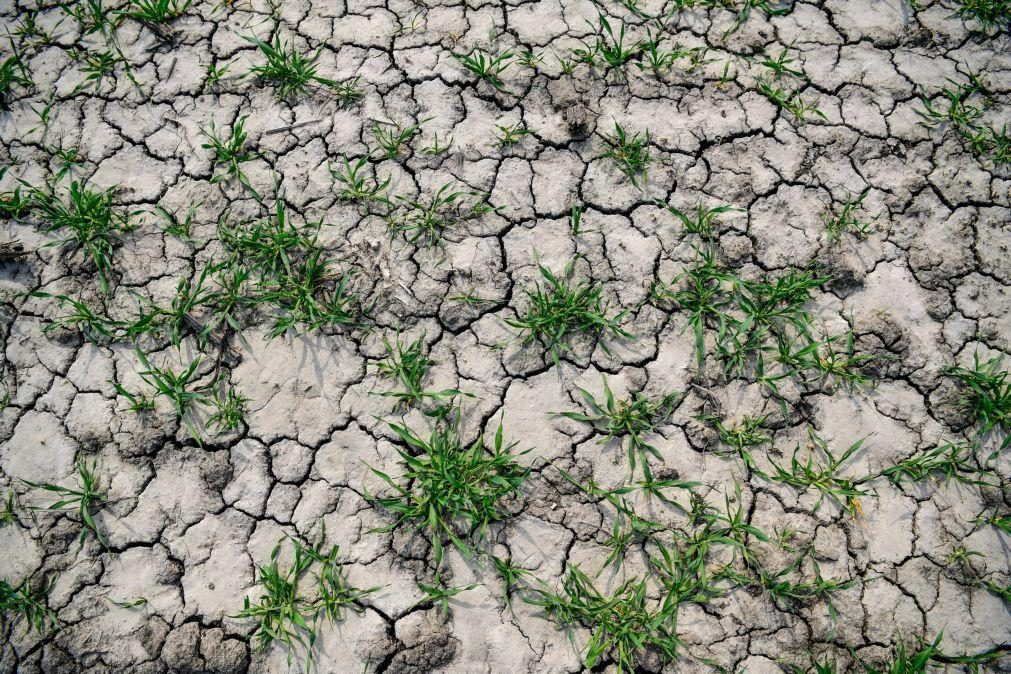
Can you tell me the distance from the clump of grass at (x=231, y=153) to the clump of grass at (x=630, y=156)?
5.36ft

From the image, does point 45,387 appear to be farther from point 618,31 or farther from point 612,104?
point 618,31

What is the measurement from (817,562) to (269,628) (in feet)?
6.79

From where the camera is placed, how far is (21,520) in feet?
7.79

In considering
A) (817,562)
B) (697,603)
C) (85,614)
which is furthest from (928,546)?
(85,614)

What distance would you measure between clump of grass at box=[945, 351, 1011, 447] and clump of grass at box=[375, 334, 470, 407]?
6.67ft

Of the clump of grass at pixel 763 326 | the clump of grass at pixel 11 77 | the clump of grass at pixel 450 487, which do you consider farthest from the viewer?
the clump of grass at pixel 11 77

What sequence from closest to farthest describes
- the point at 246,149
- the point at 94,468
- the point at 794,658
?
the point at 794,658 → the point at 94,468 → the point at 246,149

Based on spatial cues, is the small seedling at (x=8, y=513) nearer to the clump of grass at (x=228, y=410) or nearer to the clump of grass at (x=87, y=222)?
the clump of grass at (x=228, y=410)

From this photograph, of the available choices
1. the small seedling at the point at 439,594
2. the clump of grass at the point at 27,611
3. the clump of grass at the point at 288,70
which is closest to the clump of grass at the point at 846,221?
the small seedling at the point at 439,594

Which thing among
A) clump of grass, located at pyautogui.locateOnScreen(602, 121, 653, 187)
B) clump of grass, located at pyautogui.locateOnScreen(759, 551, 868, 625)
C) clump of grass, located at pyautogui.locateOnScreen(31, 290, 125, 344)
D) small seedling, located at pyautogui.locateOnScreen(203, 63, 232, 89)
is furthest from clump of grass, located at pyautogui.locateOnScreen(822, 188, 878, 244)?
clump of grass, located at pyautogui.locateOnScreen(31, 290, 125, 344)

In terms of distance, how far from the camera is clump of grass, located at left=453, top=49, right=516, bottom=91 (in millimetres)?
2904

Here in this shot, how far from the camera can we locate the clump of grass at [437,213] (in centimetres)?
270

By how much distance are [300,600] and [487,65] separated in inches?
98.4

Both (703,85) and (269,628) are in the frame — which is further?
(703,85)
